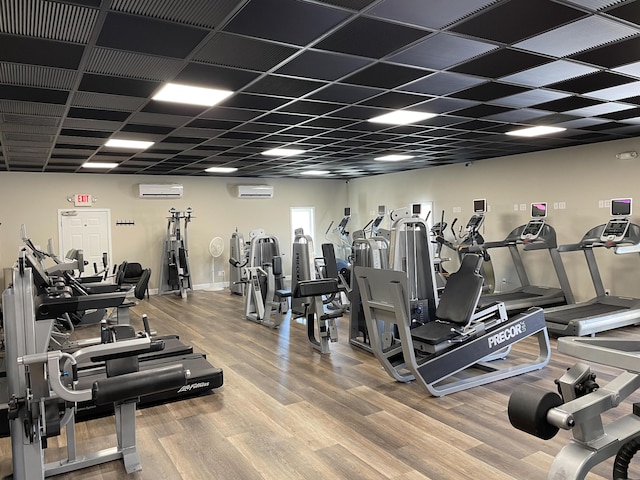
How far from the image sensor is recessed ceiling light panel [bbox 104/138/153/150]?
5890 millimetres

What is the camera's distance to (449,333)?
3936 millimetres

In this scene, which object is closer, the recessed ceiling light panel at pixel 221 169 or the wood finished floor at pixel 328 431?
the wood finished floor at pixel 328 431

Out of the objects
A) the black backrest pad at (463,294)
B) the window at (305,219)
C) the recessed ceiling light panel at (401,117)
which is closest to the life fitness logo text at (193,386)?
the black backrest pad at (463,294)

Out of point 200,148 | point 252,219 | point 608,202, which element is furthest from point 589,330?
point 252,219

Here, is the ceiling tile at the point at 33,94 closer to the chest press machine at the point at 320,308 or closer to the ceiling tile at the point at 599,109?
the chest press machine at the point at 320,308

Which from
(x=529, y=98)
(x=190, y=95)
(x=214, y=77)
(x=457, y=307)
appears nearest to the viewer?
(x=214, y=77)

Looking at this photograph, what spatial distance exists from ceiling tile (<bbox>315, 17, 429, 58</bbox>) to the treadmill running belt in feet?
13.2

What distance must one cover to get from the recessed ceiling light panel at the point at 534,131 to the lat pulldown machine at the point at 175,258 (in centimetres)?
605

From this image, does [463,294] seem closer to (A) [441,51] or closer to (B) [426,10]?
(A) [441,51]

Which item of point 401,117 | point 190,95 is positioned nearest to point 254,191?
point 401,117

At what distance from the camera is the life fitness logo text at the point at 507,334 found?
388 centimetres

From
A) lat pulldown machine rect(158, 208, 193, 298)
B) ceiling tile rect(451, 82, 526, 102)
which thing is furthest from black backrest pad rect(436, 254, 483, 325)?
lat pulldown machine rect(158, 208, 193, 298)

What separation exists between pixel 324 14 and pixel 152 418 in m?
2.99

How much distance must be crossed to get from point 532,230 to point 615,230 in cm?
109
